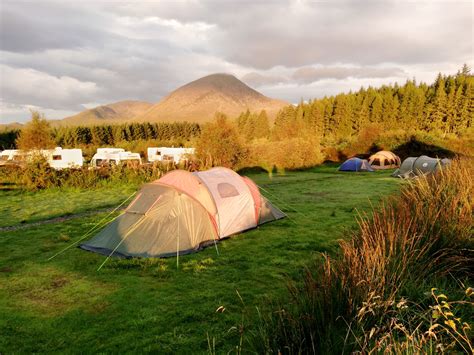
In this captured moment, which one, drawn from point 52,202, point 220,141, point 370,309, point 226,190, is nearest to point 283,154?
point 220,141

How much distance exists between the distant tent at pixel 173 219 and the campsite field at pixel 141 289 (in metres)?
0.32

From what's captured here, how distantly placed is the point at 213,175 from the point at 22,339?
544 cm

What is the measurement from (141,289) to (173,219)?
79.3 inches

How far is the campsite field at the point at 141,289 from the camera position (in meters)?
4.35

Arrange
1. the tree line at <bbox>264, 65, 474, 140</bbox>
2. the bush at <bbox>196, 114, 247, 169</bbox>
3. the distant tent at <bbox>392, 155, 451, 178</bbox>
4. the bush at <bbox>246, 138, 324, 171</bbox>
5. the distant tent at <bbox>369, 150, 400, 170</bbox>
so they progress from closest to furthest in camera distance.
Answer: the distant tent at <bbox>392, 155, 451, 178</bbox> → the bush at <bbox>196, 114, 247, 169</bbox> → the bush at <bbox>246, 138, 324, 171</bbox> → the distant tent at <bbox>369, 150, 400, 170</bbox> → the tree line at <bbox>264, 65, 474, 140</bbox>

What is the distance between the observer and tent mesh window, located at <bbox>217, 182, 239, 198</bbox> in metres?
8.54

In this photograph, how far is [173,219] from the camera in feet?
24.7

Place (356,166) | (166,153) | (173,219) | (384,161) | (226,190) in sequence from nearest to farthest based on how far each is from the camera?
1. (173,219)
2. (226,190)
3. (356,166)
4. (384,161)
5. (166,153)

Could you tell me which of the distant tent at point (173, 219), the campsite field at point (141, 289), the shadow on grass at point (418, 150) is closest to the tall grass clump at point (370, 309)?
the campsite field at point (141, 289)

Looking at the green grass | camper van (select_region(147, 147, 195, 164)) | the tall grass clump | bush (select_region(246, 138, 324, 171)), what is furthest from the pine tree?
the tall grass clump

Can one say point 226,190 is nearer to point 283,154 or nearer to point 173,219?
point 173,219

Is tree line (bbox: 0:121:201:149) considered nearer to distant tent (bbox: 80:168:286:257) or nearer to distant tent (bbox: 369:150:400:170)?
distant tent (bbox: 369:150:400:170)

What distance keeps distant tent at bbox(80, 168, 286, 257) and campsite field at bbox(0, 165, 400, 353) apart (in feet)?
1.05

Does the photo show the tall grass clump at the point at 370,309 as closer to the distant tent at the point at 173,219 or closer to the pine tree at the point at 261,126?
the distant tent at the point at 173,219
